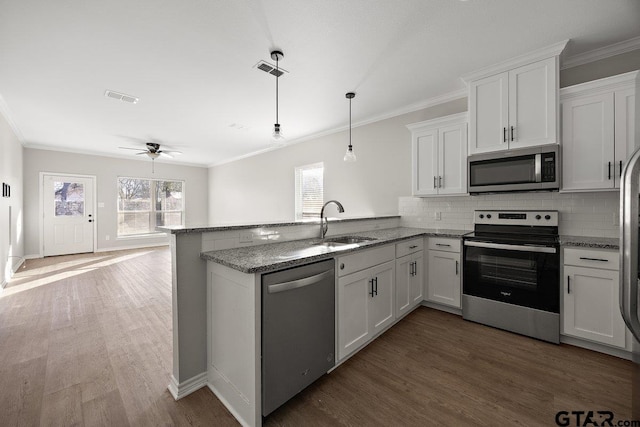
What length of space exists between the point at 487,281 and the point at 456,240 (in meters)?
0.49

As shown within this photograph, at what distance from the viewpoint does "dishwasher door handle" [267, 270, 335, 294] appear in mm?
1505

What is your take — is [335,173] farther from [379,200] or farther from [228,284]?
[228,284]

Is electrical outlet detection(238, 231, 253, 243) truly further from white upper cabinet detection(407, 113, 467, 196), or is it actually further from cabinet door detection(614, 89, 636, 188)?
cabinet door detection(614, 89, 636, 188)

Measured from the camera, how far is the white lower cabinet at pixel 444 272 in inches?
114

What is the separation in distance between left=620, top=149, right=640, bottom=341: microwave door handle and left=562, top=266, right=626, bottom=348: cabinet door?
145cm

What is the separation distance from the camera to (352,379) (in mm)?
1913

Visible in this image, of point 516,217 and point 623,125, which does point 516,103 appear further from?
point 516,217

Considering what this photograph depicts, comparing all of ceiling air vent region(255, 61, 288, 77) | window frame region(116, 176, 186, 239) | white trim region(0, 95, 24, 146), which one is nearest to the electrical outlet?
ceiling air vent region(255, 61, 288, 77)

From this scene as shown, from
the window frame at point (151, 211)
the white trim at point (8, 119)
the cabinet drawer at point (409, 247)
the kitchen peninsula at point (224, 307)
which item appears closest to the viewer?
the kitchen peninsula at point (224, 307)

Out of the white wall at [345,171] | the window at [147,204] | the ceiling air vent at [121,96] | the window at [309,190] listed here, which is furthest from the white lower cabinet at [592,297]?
the window at [147,204]

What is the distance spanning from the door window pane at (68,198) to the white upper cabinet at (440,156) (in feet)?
26.3

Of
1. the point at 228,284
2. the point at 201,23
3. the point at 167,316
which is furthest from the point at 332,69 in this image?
the point at 167,316

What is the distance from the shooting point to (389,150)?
4164 mm

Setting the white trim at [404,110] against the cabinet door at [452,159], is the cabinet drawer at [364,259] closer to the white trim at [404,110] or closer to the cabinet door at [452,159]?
the cabinet door at [452,159]
